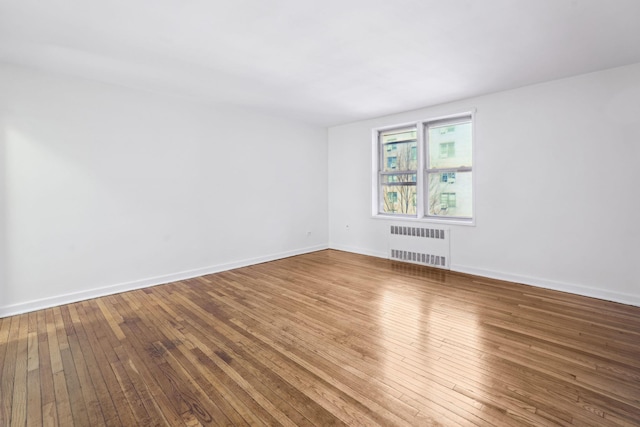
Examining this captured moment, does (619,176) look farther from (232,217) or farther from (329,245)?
(232,217)

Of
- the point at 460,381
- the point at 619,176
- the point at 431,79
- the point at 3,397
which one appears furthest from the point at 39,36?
the point at 619,176

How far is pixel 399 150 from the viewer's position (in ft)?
18.5

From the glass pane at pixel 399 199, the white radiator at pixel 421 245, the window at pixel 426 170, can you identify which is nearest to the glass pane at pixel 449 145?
the window at pixel 426 170

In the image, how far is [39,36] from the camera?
259 cm

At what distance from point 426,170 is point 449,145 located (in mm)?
538

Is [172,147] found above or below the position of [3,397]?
above

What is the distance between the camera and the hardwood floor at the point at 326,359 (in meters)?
1.76

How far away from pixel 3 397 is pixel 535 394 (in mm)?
3450

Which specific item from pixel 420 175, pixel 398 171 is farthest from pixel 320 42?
pixel 398 171

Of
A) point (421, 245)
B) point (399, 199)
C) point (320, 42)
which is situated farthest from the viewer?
point (399, 199)

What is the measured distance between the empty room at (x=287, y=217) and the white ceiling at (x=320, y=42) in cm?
3

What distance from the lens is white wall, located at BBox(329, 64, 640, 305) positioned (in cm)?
334

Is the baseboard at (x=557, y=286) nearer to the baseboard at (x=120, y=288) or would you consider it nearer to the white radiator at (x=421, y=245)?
the white radiator at (x=421, y=245)

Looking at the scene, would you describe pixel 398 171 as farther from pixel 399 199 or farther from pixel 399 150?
pixel 399 199
